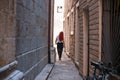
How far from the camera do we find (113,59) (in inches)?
276

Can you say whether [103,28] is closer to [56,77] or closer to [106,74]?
[106,74]

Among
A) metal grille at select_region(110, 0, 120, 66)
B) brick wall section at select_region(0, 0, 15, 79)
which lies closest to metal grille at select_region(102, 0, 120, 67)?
metal grille at select_region(110, 0, 120, 66)

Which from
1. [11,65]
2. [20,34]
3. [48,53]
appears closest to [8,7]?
[11,65]

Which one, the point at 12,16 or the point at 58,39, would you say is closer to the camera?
the point at 12,16

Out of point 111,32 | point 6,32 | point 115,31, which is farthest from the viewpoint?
point 111,32

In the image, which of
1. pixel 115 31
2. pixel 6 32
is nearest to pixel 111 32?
pixel 115 31

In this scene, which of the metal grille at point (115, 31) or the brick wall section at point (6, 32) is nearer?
the brick wall section at point (6, 32)

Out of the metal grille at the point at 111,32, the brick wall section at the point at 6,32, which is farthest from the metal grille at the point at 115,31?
the brick wall section at the point at 6,32

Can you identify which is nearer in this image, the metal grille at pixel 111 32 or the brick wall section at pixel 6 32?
the brick wall section at pixel 6 32

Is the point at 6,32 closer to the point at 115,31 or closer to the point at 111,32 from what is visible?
the point at 115,31

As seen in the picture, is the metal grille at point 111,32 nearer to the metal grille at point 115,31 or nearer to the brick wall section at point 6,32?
the metal grille at point 115,31

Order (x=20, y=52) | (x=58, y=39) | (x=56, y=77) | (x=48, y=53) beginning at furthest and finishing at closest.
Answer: (x=58, y=39)
(x=48, y=53)
(x=56, y=77)
(x=20, y=52)

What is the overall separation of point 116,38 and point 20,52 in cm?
194

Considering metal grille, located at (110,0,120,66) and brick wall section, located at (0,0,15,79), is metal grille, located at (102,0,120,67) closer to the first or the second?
metal grille, located at (110,0,120,66)
